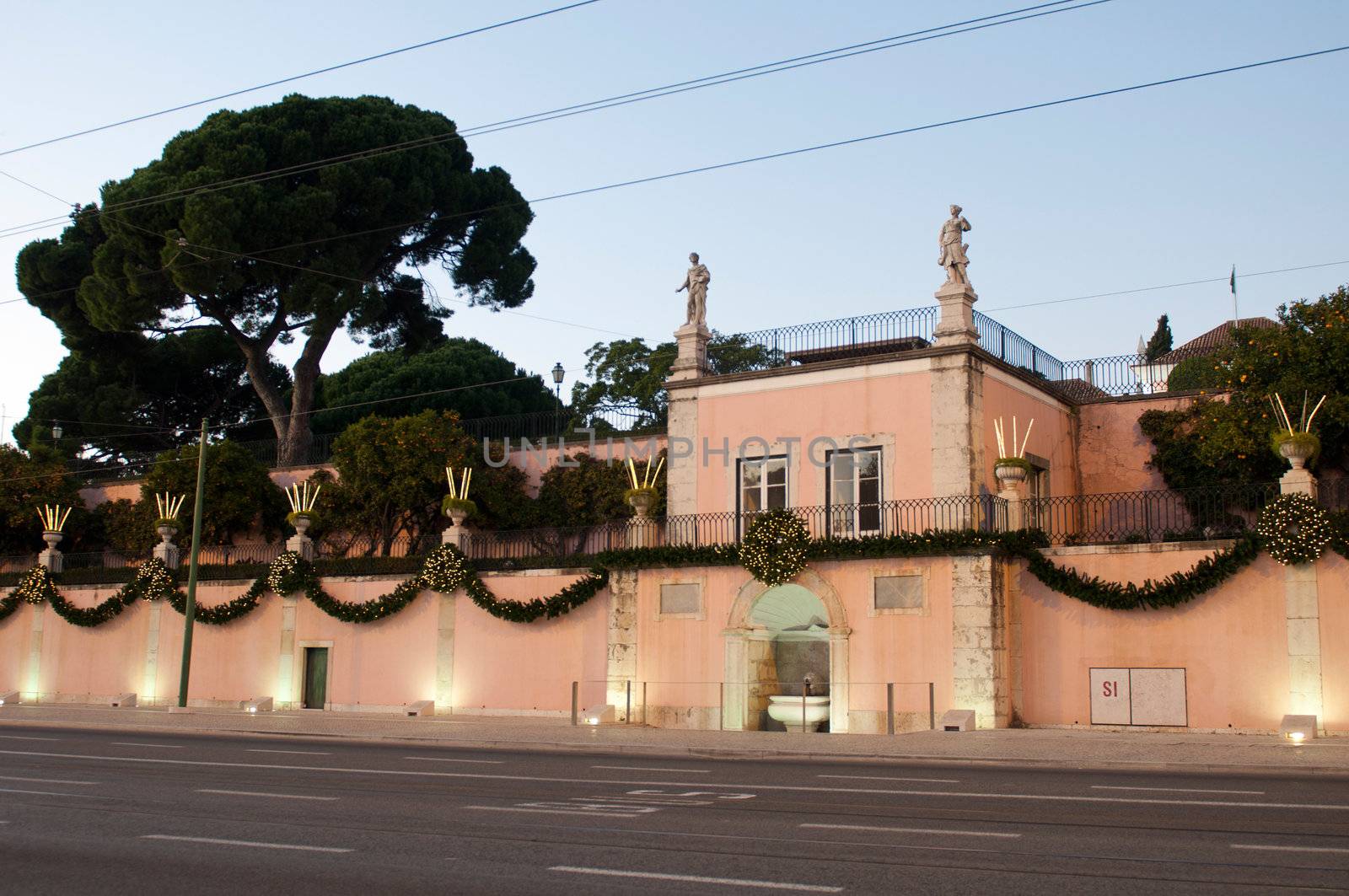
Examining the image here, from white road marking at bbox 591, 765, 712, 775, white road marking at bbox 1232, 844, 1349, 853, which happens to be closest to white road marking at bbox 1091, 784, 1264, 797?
white road marking at bbox 1232, 844, 1349, 853

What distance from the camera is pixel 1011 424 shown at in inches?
1117

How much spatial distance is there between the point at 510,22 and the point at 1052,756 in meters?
12.6

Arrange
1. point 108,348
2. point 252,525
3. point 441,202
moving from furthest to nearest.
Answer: point 108,348
point 441,202
point 252,525

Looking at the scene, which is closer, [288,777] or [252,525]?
[288,777]

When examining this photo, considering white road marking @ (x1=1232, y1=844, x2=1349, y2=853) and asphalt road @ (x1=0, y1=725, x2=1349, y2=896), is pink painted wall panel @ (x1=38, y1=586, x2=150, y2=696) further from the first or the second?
white road marking @ (x1=1232, y1=844, x2=1349, y2=853)

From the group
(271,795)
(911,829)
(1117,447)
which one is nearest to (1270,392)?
(1117,447)

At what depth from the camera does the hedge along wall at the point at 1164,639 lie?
74.6ft

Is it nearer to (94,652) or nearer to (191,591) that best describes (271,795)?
(191,591)

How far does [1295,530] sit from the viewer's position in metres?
22.2

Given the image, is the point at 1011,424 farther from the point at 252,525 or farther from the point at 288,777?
the point at 252,525

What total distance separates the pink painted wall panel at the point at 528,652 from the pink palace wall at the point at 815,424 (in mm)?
3842

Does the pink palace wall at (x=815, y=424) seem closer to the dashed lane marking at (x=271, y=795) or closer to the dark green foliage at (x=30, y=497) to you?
the dashed lane marking at (x=271, y=795)

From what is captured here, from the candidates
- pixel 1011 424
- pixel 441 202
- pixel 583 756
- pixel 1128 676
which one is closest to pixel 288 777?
pixel 583 756

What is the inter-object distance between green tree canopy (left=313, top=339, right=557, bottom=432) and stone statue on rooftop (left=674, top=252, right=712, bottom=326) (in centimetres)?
2280
